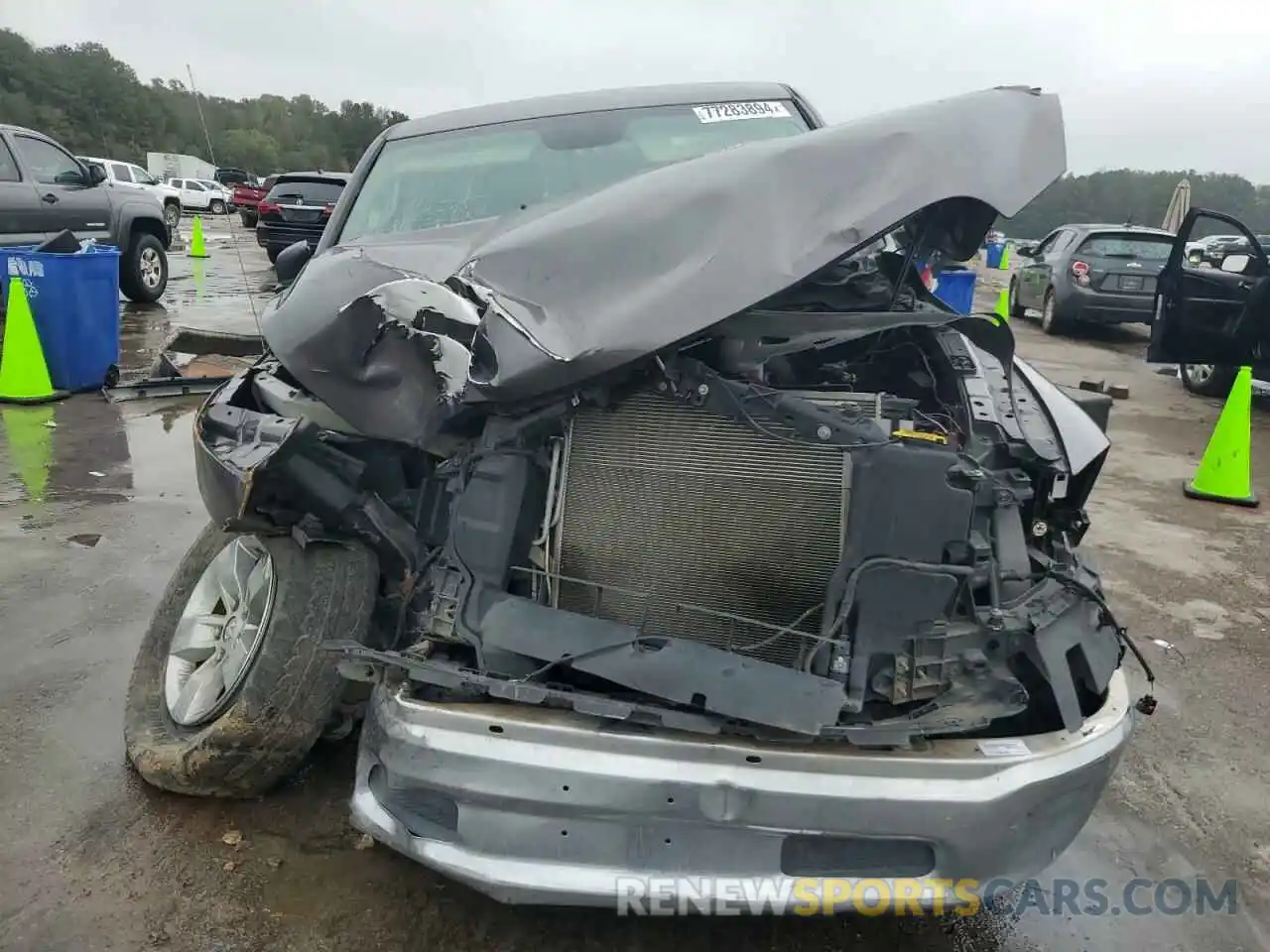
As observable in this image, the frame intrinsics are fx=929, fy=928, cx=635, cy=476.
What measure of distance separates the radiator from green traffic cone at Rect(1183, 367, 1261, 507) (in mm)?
4942

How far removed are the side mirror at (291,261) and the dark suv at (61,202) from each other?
6.62 m

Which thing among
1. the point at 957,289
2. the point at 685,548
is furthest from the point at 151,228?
the point at 685,548

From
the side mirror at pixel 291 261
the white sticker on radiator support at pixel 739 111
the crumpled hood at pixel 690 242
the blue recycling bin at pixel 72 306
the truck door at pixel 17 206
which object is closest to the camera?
the crumpled hood at pixel 690 242

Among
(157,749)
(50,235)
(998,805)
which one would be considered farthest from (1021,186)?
(50,235)

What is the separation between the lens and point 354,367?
2.17 metres

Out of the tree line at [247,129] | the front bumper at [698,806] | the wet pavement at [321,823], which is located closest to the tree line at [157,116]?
the tree line at [247,129]

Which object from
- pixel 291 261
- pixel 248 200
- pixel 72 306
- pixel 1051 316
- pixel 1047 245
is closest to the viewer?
pixel 291 261

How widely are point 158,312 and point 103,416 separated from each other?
527 cm

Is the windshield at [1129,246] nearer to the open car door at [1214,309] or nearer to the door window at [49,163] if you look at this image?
the open car door at [1214,309]

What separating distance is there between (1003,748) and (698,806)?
62 centimetres

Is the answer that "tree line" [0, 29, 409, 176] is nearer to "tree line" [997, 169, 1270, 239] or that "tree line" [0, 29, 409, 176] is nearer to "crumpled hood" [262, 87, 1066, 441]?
"crumpled hood" [262, 87, 1066, 441]

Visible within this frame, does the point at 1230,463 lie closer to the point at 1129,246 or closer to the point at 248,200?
the point at 1129,246

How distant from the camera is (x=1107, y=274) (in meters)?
12.0

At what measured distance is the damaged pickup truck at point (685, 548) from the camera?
178cm
